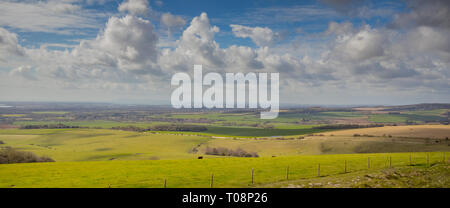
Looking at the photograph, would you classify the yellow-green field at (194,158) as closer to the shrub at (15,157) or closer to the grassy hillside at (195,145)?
the grassy hillside at (195,145)

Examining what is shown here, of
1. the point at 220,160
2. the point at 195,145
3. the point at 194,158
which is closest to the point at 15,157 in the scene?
the point at 194,158

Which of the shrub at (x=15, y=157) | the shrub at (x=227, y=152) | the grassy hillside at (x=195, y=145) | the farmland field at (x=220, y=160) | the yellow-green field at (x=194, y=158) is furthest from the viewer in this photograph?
the shrub at (x=227, y=152)

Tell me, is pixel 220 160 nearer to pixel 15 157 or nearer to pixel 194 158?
pixel 194 158

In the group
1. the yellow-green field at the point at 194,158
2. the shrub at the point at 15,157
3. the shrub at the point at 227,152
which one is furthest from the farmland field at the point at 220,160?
the shrub at the point at 15,157

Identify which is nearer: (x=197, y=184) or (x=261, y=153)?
(x=197, y=184)

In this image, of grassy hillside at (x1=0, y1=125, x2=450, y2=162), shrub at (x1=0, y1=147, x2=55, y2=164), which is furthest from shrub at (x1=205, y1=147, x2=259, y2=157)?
shrub at (x1=0, y1=147, x2=55, y2=164)

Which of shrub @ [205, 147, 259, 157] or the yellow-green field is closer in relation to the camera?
the yellow-green field

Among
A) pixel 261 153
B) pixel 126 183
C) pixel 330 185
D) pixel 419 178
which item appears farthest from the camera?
pixel 261 153

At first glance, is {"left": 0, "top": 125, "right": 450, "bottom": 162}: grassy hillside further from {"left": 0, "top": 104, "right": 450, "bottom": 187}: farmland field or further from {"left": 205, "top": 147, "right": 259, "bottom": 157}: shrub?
{"left": 205, "top": 147, "right": 259, "bottom": 157}: shrub

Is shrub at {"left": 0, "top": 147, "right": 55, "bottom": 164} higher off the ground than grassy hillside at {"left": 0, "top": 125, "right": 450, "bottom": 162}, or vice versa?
shrub at {"left": 0, "top": 147, "right": 55, "bottom": 164}
